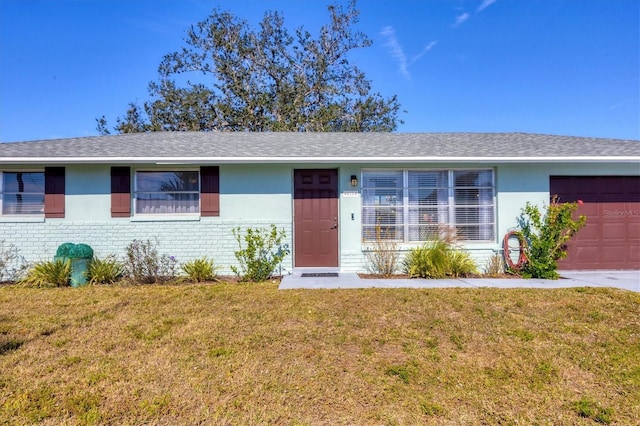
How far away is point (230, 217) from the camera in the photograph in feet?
26.4

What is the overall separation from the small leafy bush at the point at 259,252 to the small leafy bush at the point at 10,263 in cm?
457

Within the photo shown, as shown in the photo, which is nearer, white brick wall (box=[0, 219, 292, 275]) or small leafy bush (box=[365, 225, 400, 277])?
white brick wall (box=[0, 219, 292, 275])

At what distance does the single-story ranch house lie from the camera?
7797mm

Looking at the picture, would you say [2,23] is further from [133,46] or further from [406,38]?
[406,38]

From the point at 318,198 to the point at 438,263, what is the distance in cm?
304

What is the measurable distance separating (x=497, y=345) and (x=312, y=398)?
7.47 ft

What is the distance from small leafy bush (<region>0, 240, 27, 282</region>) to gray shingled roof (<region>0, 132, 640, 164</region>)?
1.89 meters

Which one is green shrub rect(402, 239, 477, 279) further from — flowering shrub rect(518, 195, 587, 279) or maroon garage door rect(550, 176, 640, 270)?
maroon garage door rect(550, 176, 640, 270)

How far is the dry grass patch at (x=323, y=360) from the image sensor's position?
105 inches

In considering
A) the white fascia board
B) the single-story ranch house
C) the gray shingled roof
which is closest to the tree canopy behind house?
the gray shingled roof

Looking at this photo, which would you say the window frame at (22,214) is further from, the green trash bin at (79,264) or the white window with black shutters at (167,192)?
the white window with black shutters at (167,192)

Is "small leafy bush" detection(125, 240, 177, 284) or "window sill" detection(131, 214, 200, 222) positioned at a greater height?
"window sill" detection(131, 214, 200, 222)

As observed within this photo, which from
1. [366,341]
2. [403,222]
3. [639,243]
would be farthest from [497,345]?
[639,243]

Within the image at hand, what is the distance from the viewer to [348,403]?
276 centimetres
